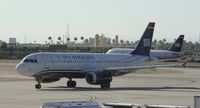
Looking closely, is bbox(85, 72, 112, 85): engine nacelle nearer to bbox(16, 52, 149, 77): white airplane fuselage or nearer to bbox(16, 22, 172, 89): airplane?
bbox(16, 22, 172, 89): airplane

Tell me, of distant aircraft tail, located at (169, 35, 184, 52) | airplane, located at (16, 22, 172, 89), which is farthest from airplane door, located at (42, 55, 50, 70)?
distant aircraft tail, located at (169, 35, 184, 52)

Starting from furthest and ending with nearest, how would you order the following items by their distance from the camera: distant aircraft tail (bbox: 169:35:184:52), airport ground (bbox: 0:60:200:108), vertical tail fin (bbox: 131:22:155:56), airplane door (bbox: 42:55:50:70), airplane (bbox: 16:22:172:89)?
distant aircraft tail (bbox: 169:35:184:52)
vertical tail fin (bbox: 131:22:155:56)
airplane (bbox: 16:22:172:89)
airplane door (bbox: 42:55:50:70)
airport ground (bbox: 0:60:200:108)

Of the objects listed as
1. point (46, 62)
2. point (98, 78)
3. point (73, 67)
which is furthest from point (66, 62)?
point (98, 78)

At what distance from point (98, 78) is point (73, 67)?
2.30m

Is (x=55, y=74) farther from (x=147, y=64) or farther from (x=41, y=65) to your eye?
(x=147, y=64)

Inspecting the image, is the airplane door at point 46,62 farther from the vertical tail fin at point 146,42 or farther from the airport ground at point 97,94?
the vertical tail fin at point 146,42

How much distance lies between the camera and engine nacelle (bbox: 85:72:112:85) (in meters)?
44.9

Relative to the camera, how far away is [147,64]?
51.3 meters

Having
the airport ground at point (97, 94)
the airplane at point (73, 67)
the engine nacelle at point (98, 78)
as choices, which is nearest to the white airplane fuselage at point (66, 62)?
the airplane at point (73, 67)

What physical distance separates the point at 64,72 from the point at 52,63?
1.35 m

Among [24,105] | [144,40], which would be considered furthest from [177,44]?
[24,105]

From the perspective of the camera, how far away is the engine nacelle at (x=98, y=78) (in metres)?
44.9

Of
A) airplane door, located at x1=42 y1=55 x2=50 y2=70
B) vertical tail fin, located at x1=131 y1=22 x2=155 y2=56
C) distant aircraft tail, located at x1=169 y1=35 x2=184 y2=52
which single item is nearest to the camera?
airplane door, located at x1=42 y1=55 x2=50 y2=70

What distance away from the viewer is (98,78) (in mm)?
45156
